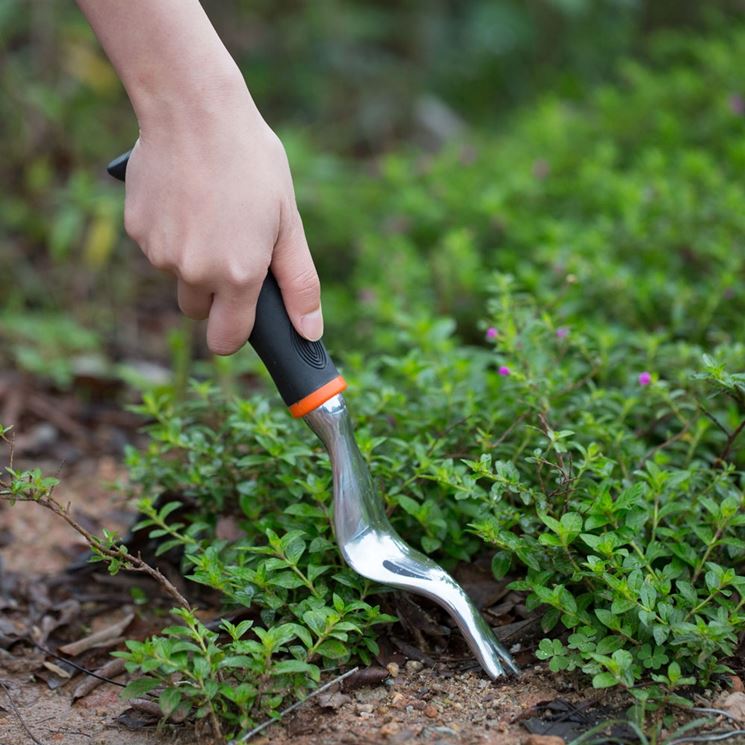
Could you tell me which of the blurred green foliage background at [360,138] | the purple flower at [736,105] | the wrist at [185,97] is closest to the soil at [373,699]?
the wrist at [185,97]

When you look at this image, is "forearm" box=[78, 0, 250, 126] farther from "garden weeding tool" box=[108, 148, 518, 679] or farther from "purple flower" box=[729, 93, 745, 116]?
"purple flower" box=[729, 93, 745, 116]

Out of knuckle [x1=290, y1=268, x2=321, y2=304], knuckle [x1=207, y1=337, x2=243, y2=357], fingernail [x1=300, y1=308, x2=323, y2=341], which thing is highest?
knuckle [x1=290, y1=268, x2=321, y2=304]

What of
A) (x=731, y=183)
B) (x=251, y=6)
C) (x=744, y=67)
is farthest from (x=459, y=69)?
→ (x=731, y=183)

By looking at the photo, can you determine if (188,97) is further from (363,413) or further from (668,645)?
(668,645)

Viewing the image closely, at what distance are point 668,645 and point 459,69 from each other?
5319 mm

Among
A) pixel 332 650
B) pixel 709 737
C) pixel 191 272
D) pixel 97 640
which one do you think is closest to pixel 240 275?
pixel 191 272

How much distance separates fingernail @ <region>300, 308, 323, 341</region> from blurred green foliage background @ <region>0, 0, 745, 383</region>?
3.76 feet

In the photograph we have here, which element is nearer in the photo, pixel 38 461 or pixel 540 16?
pixel 38 461

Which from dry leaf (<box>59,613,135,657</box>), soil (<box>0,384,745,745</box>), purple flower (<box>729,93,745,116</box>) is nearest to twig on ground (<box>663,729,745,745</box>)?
soil (<box>0,384,745,745</box>)

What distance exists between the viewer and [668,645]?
166cm

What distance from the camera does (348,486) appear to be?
176 centimetres

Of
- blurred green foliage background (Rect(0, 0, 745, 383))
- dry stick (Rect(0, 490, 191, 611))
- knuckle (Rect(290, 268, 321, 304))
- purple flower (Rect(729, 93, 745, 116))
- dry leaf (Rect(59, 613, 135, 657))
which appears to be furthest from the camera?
purple flower (Rect(729, 93, 745, 116))

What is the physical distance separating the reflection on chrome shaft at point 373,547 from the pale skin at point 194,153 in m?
0.31

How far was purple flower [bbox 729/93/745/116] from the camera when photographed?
12.6ft
